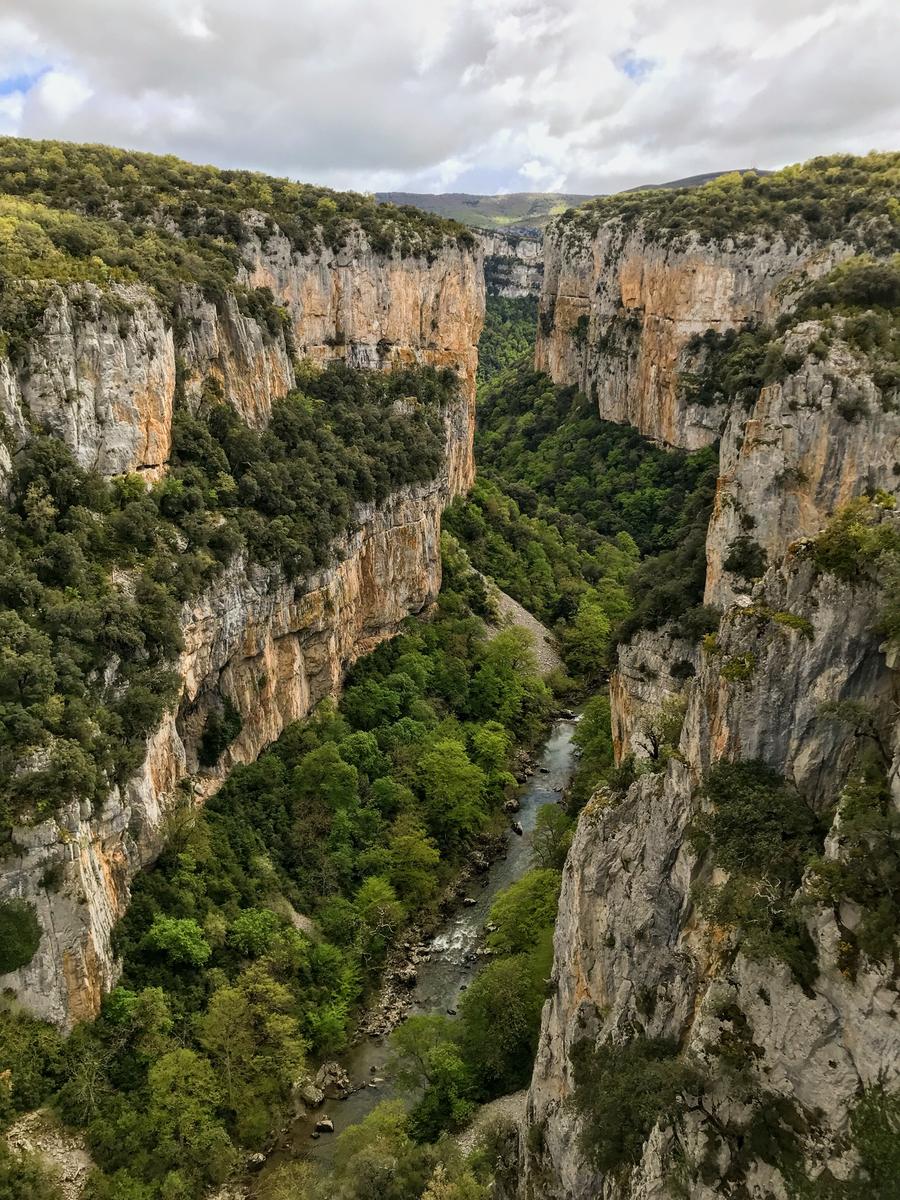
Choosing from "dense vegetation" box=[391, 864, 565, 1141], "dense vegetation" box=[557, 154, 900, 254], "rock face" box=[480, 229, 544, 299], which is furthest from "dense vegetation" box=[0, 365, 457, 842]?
"rock face" box=[480, 229, 544, 299]

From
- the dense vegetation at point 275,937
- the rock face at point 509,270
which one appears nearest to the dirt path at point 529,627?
the dense vegetation at point 275,937

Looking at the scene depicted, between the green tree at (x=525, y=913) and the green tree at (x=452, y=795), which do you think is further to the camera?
the green tree at (x=452, y=795)

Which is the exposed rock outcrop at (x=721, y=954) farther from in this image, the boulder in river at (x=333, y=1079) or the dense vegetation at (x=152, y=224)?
the dense vegetation at (x=152, y=224)

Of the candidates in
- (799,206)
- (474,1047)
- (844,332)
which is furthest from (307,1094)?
(799,206)

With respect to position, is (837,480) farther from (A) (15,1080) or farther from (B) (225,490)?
(A) (15,1080)

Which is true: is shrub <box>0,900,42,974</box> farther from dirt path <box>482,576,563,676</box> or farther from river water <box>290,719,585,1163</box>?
dirt path <box>482,576,563,676</box>

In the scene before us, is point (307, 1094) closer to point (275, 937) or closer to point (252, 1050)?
point (252, 1050)
